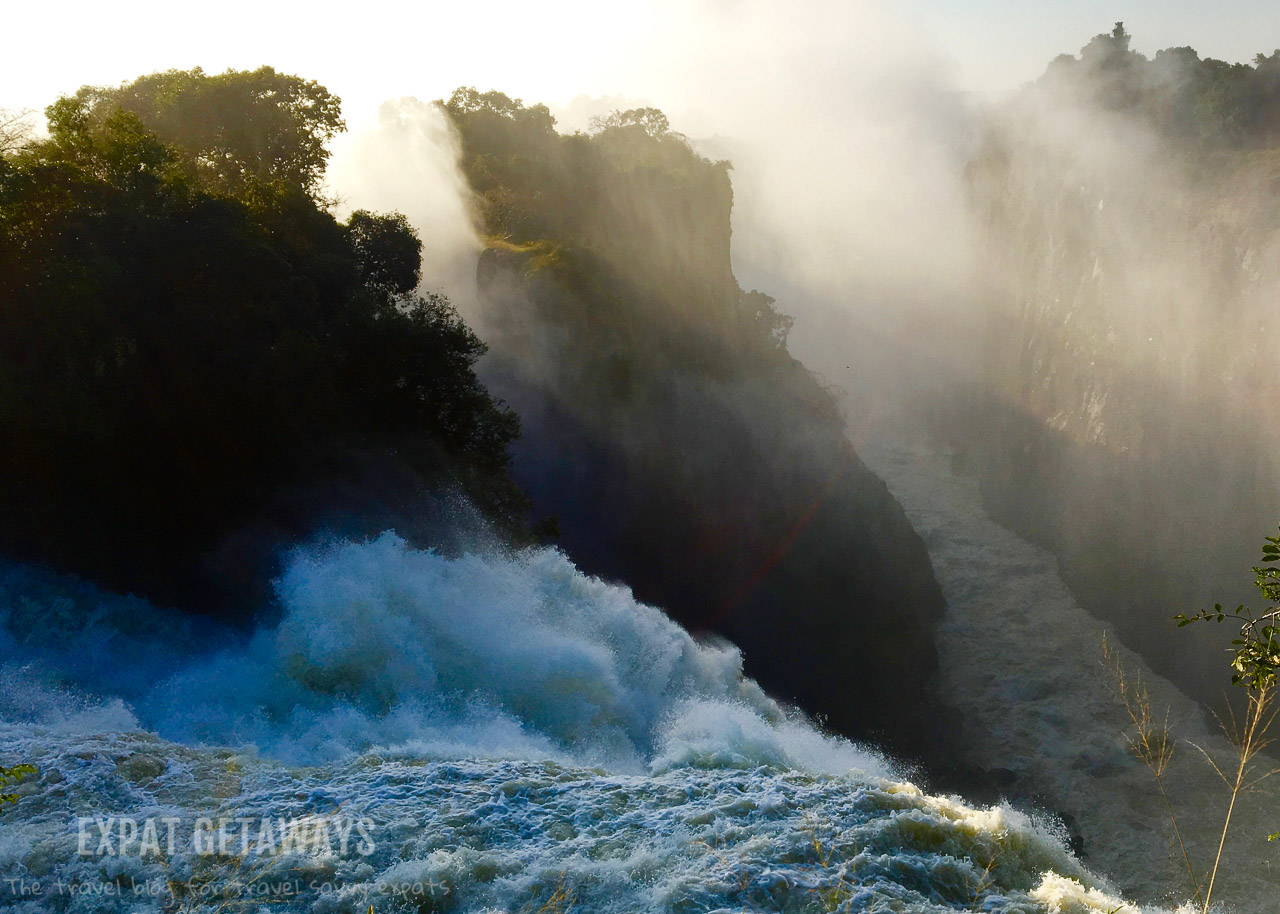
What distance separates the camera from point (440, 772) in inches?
373

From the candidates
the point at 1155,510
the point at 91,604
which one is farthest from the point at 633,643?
the point at 1155,510

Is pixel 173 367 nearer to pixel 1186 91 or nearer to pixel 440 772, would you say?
pixel 440 772

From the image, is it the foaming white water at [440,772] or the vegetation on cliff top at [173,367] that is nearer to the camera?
the foaming white water at [440,772]

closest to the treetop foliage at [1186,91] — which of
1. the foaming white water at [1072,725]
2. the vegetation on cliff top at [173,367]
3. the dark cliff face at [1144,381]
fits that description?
the dark cliff face at [1144,381]

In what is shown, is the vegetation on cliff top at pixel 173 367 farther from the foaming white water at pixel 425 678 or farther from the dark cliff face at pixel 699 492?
the dark cliff face at pixel 699 492

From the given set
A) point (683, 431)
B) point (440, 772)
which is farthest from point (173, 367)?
point (683, 431)

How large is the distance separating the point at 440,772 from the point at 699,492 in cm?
2106

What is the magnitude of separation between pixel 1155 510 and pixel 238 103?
38589 millimetres

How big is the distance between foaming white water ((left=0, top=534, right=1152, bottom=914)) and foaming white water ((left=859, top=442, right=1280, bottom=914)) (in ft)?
31.1

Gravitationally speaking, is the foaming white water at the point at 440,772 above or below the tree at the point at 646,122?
below

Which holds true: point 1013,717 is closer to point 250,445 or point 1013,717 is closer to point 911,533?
point 911,533

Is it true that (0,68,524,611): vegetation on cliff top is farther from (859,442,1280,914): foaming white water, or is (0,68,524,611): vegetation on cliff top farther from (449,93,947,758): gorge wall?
(859,442,1280,914): foaming white water

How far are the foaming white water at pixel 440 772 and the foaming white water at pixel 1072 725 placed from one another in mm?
9479

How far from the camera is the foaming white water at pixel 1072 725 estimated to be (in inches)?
840
